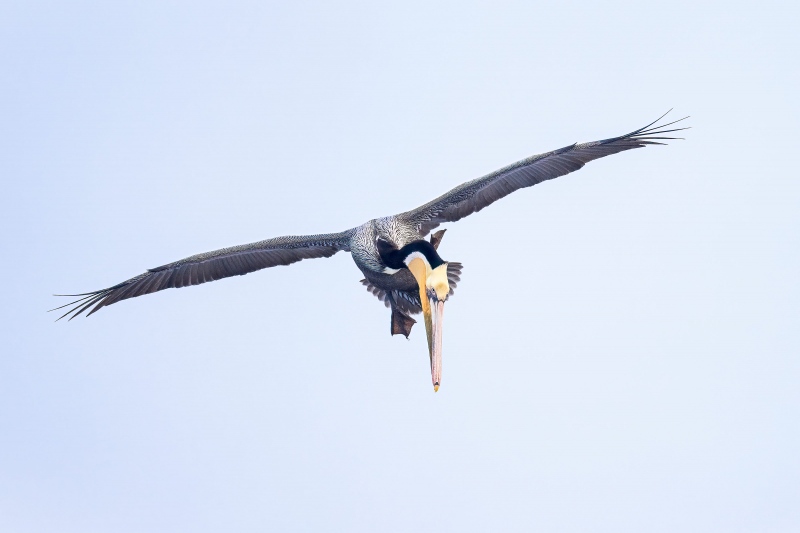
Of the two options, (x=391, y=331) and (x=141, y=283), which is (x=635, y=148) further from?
(x=141, y=283)

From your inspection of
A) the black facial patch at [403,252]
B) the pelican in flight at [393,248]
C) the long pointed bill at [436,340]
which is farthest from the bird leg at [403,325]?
the long pointed bill at [436,340]

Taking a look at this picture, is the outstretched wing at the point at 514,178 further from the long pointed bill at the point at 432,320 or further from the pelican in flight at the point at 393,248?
the long pointed bill at the point at 432,320

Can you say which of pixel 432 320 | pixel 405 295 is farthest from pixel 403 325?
pixel 432 320

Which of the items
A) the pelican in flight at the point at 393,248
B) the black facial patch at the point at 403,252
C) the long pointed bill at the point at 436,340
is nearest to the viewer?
the long pointed bill at the point at 436,340

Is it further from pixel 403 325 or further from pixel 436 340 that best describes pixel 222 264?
pixel 436 340

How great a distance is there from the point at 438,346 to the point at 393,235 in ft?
8.73

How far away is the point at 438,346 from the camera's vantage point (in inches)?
501

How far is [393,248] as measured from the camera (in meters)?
14.6

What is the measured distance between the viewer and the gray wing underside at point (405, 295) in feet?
50.5

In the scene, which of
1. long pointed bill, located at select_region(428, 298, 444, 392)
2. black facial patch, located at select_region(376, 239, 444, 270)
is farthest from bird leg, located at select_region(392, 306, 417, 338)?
long pointed bill, located at select_region(428, 298, 444, 392)

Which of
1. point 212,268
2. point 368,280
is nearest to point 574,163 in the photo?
point 368,280

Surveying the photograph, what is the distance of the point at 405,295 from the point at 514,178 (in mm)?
2298

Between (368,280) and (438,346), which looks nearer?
(438,346)

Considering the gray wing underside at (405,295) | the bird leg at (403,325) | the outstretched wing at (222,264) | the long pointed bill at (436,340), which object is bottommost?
the long pointed bill at (436,340)
